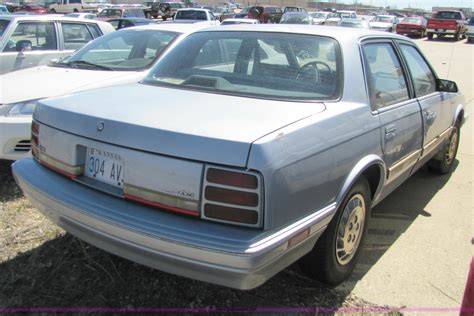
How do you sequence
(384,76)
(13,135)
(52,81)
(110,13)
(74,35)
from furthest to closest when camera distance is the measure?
(110,13), (74,35), (52,81), (13,135), (384,76)

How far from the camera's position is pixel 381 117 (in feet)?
9.92

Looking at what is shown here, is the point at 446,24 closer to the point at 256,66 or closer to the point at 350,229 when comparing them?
the point at 256,66

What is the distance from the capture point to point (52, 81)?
4871 mm

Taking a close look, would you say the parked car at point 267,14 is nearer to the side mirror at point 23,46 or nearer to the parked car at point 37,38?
the parked car at point 37,38

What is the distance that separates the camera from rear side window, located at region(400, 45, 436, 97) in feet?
12.7

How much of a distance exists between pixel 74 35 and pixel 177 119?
227 inches

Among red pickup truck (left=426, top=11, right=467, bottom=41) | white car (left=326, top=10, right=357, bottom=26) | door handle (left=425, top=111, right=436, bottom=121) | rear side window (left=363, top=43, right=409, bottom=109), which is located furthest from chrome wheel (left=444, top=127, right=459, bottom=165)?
red pickup truck (left=426, top=11, right=467, bottom=41)

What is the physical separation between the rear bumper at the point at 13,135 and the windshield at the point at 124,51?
142 centimetres

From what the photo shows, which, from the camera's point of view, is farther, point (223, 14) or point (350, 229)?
point (223, 14)

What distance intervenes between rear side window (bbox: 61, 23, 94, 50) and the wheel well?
5.77m

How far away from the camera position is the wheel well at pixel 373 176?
2.99 m

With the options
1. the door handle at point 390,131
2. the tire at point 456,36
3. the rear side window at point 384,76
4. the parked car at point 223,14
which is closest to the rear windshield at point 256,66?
the rear side window at point 384,76

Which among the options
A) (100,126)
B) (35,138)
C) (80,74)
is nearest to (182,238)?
(100,126)

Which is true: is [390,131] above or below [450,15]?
below
